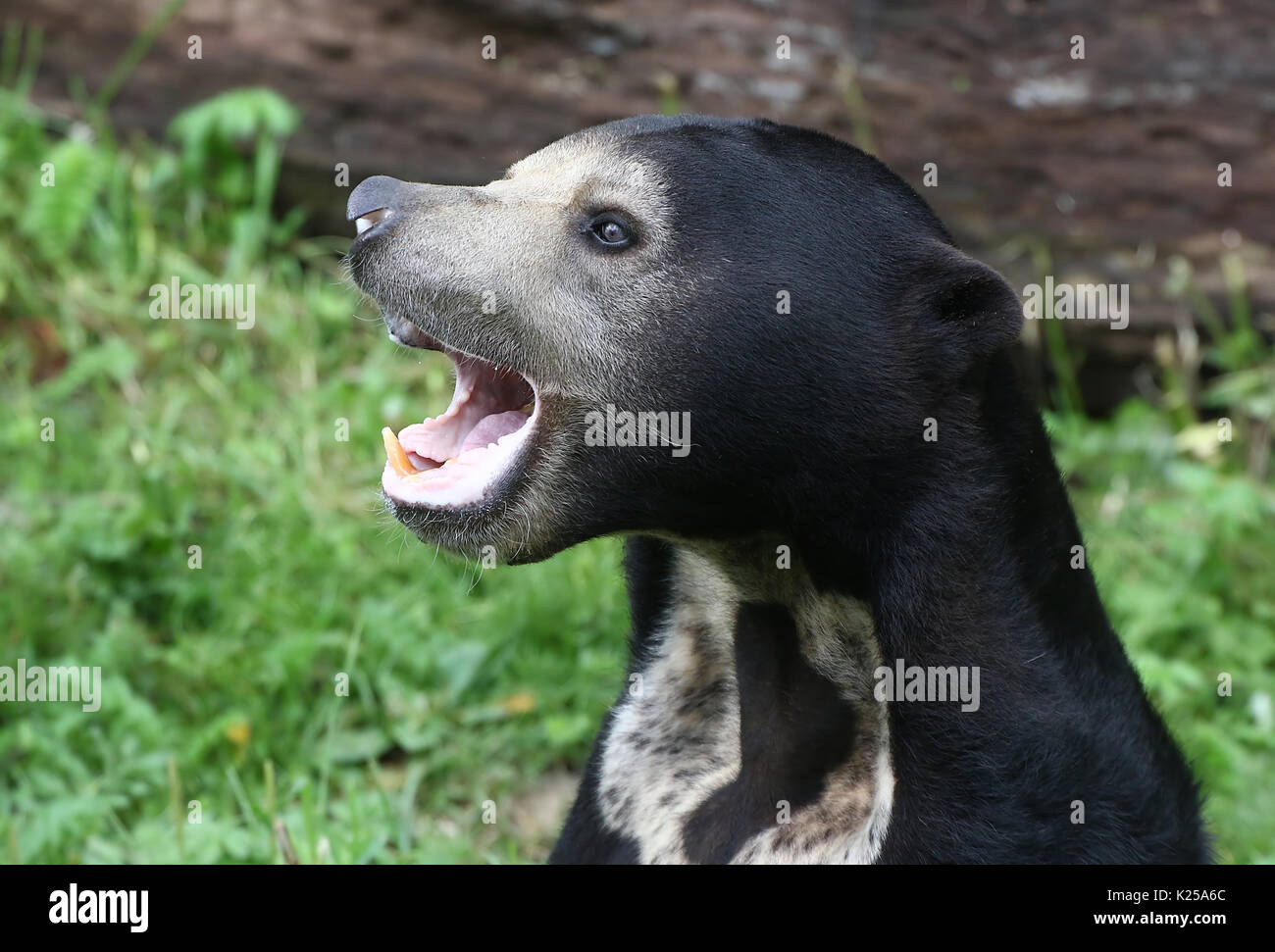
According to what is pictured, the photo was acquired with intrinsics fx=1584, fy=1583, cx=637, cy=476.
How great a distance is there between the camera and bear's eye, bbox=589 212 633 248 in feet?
10.3

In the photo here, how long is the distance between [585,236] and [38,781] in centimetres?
238

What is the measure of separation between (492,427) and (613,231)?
0.49m

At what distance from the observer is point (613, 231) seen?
3156mm

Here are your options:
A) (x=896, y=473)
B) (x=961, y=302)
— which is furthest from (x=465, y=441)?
(x=961, y=302)

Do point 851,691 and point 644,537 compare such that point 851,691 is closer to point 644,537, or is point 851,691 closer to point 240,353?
point 644,537

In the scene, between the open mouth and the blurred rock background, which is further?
the blurred rock background

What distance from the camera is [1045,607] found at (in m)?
3.15

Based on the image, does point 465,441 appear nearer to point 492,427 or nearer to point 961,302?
point 492,427

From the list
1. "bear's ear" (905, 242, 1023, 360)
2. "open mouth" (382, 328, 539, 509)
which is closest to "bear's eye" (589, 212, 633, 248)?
"open mouth" (382, 328, 539, 509)

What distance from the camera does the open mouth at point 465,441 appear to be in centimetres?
312

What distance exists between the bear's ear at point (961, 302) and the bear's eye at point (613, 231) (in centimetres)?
57

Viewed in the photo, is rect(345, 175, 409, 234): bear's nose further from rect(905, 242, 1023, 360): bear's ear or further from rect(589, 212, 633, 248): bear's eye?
rect(905, 242, 1023, 360): bear's ear

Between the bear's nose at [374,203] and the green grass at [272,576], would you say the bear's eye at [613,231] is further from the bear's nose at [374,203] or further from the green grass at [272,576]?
the green grass at [272,576]

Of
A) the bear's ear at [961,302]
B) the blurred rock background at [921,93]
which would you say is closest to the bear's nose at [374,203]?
the bear's ear at [961,302]
